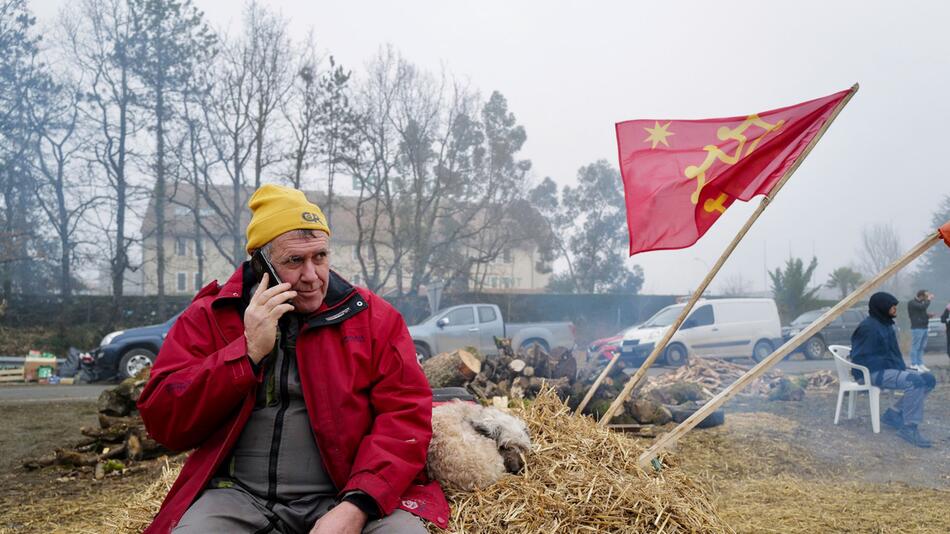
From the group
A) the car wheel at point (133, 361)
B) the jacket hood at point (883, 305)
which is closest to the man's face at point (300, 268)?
the jacket hood at point (883, 305)

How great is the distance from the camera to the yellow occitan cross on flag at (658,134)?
4312 mm

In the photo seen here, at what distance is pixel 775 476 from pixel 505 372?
12.1ft

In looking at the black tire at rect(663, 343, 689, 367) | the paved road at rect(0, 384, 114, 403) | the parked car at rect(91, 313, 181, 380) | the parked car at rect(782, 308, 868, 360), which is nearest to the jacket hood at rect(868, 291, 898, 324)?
the black tire at rect(663, 343, 689, 367)

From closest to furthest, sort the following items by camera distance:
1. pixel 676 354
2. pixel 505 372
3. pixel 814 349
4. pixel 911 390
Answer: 1. pixel 911 390
2. pixel 505 372
3. pixel 676 354
4. pixel 814 349

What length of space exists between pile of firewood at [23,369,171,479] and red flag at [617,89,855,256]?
17.0 ft

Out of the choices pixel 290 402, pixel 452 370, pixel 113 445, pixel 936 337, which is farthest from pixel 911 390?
pixel 936 337

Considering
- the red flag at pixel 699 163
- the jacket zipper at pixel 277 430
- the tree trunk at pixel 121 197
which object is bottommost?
the jacket zipper at pixel 277 430

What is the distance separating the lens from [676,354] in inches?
603

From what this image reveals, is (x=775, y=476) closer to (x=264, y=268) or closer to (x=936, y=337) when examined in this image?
(x=264, y=268)

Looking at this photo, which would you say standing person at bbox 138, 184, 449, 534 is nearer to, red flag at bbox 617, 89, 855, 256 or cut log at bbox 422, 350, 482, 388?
red flag at bbox 617, 89, 855, 256

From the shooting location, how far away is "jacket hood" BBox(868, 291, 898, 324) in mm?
8108

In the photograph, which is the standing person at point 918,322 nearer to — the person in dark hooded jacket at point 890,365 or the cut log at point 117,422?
the person in dark hooded jacket at point 890,365

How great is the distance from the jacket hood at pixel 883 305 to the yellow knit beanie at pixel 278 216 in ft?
25.5

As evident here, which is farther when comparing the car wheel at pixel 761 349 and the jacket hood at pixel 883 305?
the car wheel at pixel 761 349
